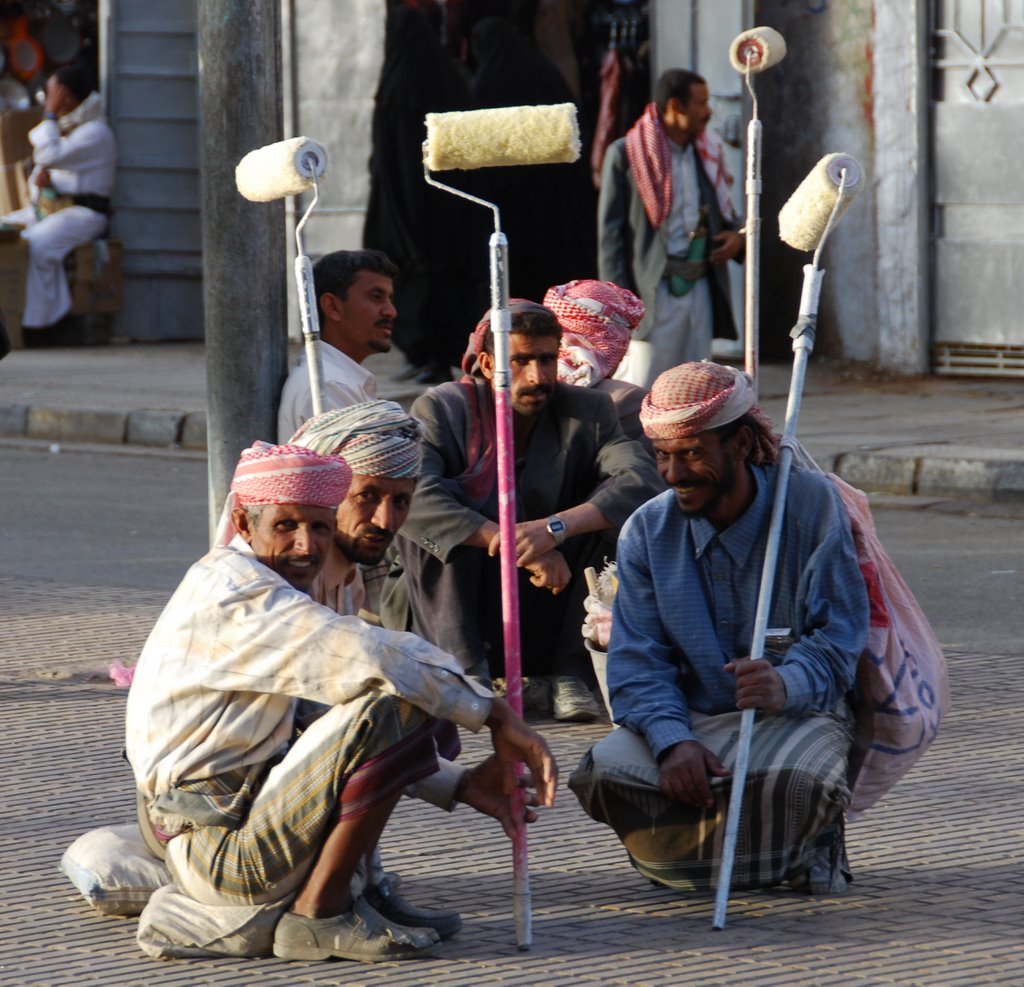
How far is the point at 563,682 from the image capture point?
227 inches

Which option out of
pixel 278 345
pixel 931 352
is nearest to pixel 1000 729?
pixel 278 345

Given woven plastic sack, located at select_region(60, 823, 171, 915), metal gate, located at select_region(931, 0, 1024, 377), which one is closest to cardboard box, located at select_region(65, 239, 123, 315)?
metal gate, located at select_region(931, 0, 1024, 377)

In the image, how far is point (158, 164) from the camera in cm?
1450

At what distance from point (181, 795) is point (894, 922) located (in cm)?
134

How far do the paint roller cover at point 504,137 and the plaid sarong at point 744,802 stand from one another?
115 centimetres

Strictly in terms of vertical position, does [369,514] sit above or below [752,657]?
above

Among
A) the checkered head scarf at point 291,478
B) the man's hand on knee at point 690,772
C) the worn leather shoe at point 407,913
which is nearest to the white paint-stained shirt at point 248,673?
the checkered head scarf at point 291,478

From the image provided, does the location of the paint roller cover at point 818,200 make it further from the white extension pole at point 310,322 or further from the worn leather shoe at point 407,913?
the worn leather shoe at point 407,913

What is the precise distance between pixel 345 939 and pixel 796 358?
5.13 ft

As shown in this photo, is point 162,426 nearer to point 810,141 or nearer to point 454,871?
point 810,141


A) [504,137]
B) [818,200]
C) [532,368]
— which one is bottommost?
[532,368]

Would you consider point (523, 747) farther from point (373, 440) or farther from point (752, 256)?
point (752, 256)

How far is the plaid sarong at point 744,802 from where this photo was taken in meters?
4.11

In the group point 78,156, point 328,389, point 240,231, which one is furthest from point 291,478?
point 78,156
